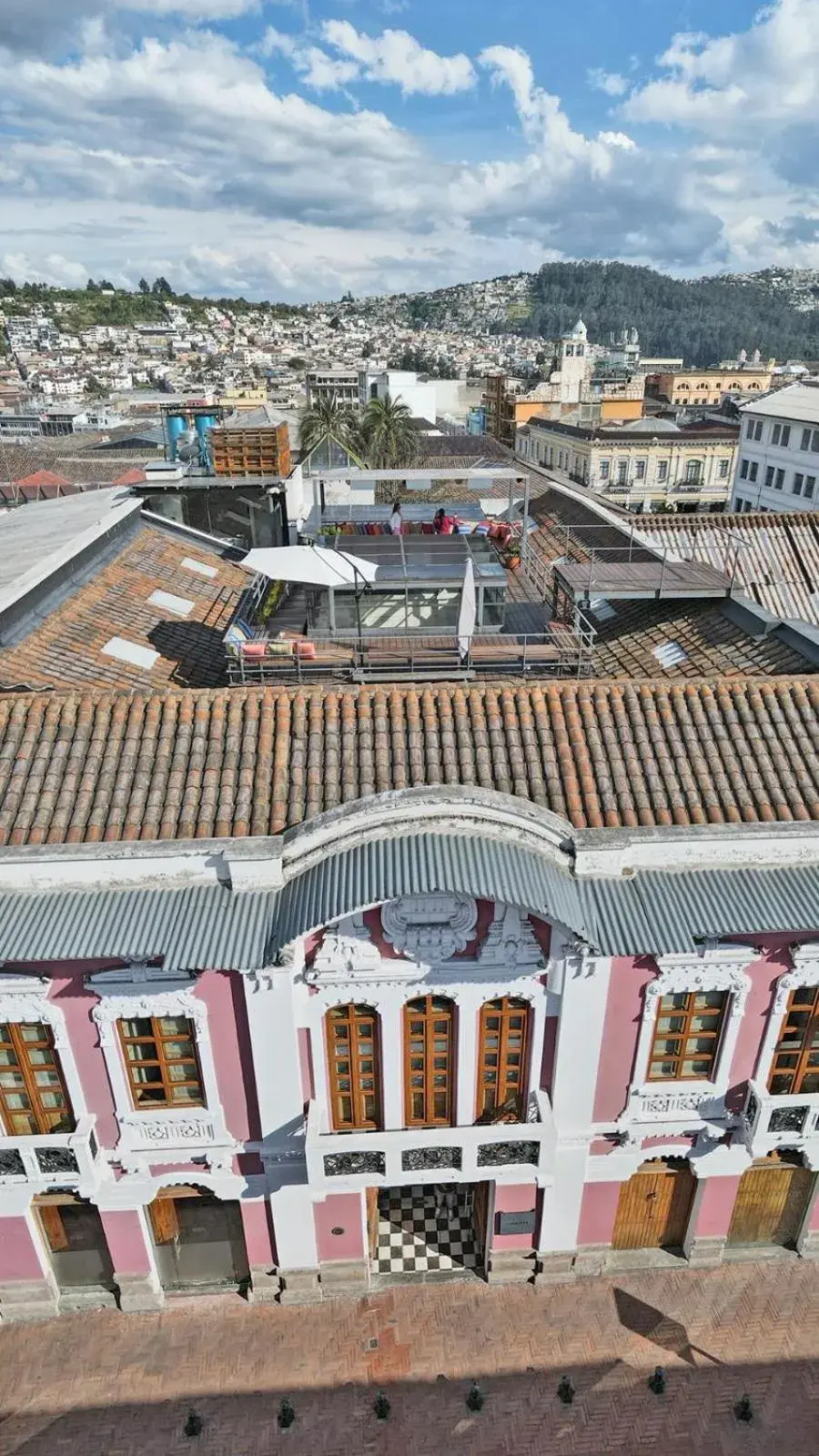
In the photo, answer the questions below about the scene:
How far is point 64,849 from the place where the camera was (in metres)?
12.8

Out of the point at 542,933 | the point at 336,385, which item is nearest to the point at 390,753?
the point at 542,933

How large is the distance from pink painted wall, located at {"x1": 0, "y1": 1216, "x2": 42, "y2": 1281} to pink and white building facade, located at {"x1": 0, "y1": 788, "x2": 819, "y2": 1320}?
8cm

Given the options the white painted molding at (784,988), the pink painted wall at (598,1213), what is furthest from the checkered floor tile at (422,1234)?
the white painted molding at (784,988)

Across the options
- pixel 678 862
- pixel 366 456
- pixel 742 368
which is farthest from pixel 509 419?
pixel 678 862

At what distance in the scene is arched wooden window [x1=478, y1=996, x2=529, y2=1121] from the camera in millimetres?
14281

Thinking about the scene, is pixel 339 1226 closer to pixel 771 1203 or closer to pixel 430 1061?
pixel 430 1061

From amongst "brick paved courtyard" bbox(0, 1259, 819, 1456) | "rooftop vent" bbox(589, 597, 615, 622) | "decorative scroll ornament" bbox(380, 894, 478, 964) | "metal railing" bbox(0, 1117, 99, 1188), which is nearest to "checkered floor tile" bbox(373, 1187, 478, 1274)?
"brick paved courtyard" bbox(0, 1259, 819, 1456)

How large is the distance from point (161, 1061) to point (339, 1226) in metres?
5.53

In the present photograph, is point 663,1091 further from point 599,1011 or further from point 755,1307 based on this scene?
point 755,1307

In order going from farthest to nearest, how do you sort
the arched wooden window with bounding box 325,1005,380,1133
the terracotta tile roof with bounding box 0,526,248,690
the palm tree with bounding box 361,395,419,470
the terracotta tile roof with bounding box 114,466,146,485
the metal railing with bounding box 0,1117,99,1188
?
1. the palm tree with bounding box 361,395,419,470
2. the terracotta tile roof with bounding box 114,466,146,485
3. the terracotta tile roof with bounding box 0,526,248,690
4. the metal railing with bounding box 0,1117,99,1188
5. the arched wooden window with bounding box 325,1005,380,1133

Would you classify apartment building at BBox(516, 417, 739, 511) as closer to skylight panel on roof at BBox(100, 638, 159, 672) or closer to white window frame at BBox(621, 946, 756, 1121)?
skylight panel on roof at BBox(100, 638, 159, 672)

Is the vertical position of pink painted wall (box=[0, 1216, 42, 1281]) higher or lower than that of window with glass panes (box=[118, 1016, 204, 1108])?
lower

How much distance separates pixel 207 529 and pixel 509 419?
65.6 m

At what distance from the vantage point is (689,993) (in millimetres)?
14266
